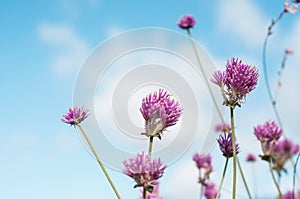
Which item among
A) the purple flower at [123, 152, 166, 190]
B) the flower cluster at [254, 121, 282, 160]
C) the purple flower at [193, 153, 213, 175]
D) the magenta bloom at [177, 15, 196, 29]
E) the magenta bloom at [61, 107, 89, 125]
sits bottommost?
the purple flower at [123, 152, 166, 190]

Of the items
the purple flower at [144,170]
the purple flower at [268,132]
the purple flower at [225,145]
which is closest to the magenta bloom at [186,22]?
the purple flower at [268,132]

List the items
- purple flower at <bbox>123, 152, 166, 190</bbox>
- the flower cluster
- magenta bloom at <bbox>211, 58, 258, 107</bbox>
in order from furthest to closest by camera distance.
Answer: the flower cluster < magenta bloom at <bbox>211, 58, 258, 107</bbox> < purple flower at <bbox>123, 152, 166, 190</bbox>

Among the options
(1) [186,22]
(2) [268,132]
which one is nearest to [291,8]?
(2) [268,132]

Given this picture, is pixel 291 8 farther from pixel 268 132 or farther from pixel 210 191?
pixel 210 191

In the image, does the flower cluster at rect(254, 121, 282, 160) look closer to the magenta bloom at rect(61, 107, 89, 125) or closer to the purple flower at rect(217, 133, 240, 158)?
the purple flower at rect(217, 133, 240, 158)

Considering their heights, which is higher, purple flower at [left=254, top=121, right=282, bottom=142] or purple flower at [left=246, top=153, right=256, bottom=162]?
purple flower at [left=246, top=153, right=256, bottom=162]

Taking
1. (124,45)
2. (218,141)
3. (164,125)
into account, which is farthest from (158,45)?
(164,125)

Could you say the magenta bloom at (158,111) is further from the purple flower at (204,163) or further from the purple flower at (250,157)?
the purple flower at (250,157)

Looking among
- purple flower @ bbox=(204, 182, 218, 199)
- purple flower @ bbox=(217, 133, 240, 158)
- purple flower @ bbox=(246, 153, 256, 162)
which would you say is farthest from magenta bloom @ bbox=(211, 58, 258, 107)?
purple flower @ bbox=(246, 153, 256, 162)

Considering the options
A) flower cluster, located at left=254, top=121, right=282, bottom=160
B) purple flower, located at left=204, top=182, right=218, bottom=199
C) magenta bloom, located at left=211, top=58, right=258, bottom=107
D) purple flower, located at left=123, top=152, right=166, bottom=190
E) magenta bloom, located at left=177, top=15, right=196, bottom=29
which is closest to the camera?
purple flower, located at left=123, top=152, right=166, bottom=190
